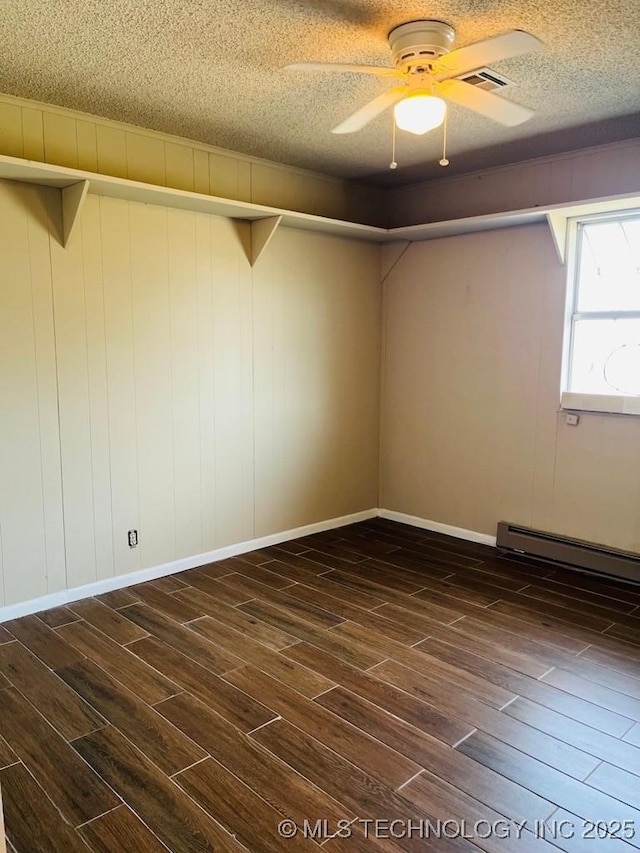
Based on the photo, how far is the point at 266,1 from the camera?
218 cm

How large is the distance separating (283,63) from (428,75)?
26.5 inches

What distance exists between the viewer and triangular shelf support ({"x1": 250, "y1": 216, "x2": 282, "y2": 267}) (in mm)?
3906

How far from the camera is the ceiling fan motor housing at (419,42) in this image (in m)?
2.32

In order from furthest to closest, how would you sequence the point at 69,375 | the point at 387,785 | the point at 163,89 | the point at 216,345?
the point at 216,345
the point at 69,375
the point at 163,89
the point at 387,785

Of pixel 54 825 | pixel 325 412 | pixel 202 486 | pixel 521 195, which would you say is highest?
pixel 521 195

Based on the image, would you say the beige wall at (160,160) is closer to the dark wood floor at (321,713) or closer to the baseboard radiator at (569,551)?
the dark wood floor at (321,713)

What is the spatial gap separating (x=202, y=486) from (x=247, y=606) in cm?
94

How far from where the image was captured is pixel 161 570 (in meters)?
3.84

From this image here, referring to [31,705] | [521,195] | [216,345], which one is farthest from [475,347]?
[31,705]

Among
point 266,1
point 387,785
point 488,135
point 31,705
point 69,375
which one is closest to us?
point 387,785

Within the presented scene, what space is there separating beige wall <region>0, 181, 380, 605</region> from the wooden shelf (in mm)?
104

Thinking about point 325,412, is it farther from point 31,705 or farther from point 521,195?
point 31,705

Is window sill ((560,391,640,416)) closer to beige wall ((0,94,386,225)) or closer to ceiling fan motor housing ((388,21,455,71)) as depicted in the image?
beige wall ((0,94,386,225))

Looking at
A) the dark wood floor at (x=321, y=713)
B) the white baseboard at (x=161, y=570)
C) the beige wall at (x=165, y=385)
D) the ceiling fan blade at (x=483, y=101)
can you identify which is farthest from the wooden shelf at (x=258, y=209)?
the dark wood floor at (x=321, y=713)
